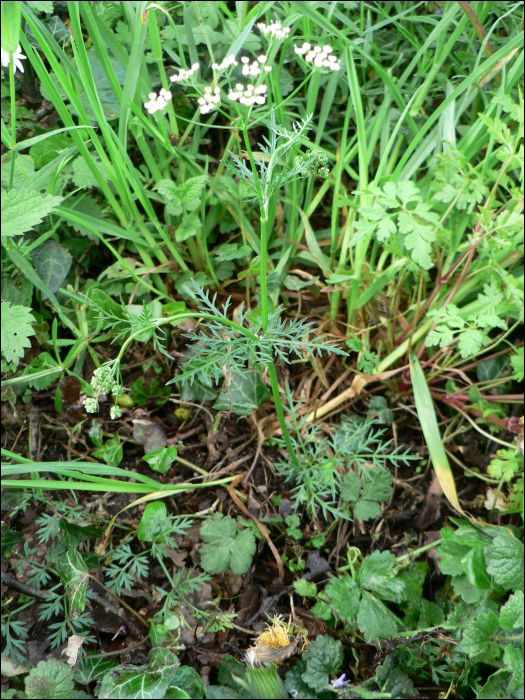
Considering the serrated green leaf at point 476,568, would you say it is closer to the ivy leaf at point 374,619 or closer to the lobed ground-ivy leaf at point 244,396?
the ivy leaf at point 374,619

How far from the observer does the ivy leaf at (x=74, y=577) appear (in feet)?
4.40

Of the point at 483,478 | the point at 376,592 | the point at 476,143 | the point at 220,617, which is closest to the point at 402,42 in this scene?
the point at 476,143

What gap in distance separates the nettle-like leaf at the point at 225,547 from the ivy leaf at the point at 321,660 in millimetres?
294

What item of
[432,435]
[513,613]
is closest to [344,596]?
[513,613]

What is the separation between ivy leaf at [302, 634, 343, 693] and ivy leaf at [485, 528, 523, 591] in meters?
0.49

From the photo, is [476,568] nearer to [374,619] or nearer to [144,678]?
[374,619]

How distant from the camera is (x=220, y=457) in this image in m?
1.78

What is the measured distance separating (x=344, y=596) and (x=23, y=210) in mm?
1413

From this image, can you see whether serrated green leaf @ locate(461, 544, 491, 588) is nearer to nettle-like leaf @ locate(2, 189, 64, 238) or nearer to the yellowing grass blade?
the yellowing grass blade

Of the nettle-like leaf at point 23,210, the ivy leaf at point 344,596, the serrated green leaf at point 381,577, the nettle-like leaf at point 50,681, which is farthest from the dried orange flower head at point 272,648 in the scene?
the nettle-like leaf at point 23,210

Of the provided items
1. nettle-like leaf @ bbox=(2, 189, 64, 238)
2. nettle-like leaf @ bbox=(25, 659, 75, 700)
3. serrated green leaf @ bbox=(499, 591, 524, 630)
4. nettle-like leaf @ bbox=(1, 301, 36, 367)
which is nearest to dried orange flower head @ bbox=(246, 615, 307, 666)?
nettle-like leaf @ bbox=(25, 659, 75, 700)

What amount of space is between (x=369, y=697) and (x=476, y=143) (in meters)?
1.78

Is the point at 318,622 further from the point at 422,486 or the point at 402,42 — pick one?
the point at 402,42

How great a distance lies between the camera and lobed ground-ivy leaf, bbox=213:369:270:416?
167 centimetres
